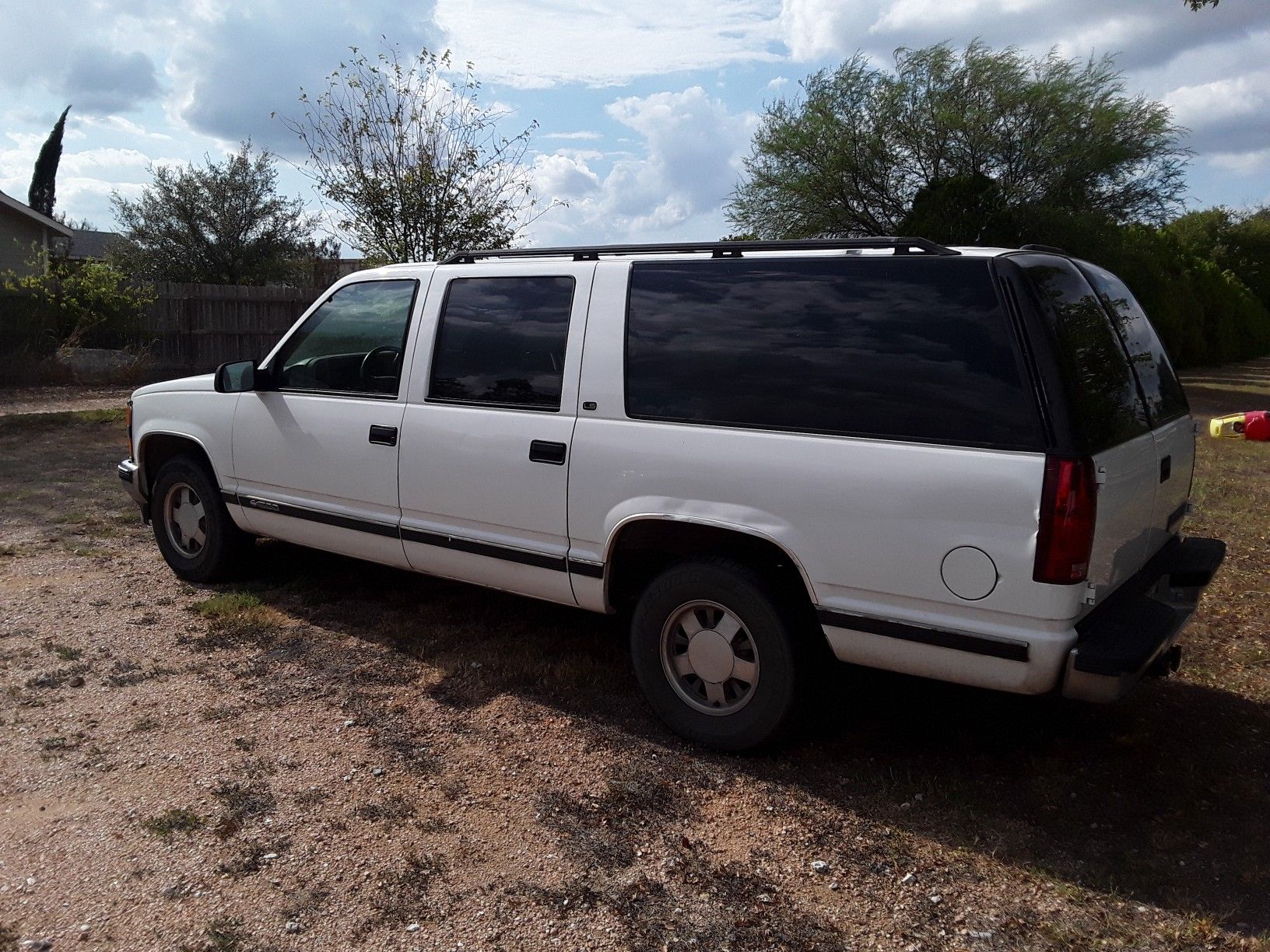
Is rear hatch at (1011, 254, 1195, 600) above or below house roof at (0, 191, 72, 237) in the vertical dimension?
below

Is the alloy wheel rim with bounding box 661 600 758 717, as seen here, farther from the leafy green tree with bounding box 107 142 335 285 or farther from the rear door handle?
the leafy green tree with bounding box 107 142 335 285

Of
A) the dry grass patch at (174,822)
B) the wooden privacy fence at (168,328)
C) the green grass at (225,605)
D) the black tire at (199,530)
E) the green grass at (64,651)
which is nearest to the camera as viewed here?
the dry grass patch at (174,822)

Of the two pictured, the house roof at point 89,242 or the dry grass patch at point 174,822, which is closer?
the dry grass patch at point 174,822

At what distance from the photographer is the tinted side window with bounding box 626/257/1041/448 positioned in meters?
3.40

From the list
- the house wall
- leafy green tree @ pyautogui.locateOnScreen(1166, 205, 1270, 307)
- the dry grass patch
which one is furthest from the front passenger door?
leafy green tree @ pyautogui.locateOnScreen(1166, 205, 1270, 307)

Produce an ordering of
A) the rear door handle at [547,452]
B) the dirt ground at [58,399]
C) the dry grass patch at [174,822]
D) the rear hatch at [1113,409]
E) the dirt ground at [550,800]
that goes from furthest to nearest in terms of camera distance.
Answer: the dirt ground at [58,399] → the rear door handle at [547,452] → the dry grass patch at [174,822] → the rear hatch at [1113,409] → the dirt ground at [550,800]

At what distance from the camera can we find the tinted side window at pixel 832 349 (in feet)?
11.1

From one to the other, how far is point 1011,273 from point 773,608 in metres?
1.42

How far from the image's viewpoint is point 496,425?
4543mm

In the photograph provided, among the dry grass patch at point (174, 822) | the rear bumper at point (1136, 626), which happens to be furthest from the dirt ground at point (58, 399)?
the rear bumper at point (1136, 626)

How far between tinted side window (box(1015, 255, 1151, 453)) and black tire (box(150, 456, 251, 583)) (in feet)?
14.8

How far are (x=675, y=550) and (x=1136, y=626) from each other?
5.52ft

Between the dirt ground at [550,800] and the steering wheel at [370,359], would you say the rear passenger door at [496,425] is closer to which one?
the steering wheel at [370,359]

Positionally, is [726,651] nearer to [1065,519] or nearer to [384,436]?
[1065,519]
